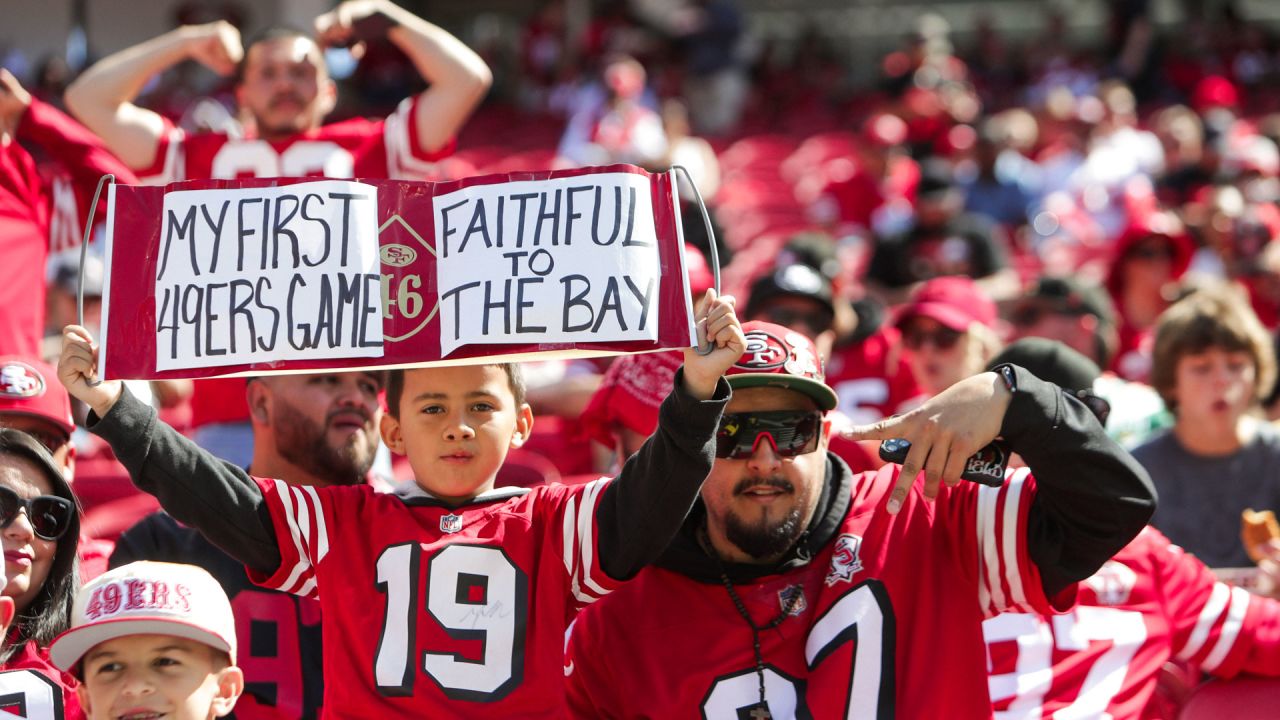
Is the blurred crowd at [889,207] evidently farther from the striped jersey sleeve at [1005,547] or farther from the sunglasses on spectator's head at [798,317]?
the striped jersey sleeve at [1005,547]

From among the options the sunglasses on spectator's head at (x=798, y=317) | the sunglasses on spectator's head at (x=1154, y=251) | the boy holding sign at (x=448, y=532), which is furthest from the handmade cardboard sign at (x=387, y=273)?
the sunglasses on spectator's head at (x=1154, y=251)

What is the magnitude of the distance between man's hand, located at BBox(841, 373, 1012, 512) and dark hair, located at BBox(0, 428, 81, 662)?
1.59 m

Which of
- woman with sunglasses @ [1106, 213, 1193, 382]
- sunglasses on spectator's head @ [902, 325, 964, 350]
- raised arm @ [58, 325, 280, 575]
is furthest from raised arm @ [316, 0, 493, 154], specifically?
woman with sunglasses @ [1106, 213, 1193, 382]

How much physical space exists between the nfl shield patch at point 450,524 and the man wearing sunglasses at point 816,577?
457 mm

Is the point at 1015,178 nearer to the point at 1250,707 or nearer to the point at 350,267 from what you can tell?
the point at 1250,707

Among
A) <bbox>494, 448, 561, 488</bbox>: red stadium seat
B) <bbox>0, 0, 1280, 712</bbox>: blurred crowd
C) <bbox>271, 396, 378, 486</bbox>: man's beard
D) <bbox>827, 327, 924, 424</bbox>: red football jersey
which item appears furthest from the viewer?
<bbox>827, 327, 924, 424</bbox>: red football jersey

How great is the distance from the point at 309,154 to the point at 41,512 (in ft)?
Result: 6.54

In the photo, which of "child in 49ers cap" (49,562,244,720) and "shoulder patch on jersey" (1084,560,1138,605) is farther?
"shoulder patch on jersey" (1084,560,1138,605)

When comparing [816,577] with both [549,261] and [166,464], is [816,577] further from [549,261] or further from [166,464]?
[166,464]

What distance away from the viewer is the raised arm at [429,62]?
4953 mm

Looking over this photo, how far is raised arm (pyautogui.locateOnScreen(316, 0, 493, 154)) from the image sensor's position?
4.95 m

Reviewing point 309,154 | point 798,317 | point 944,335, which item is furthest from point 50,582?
point 944,335

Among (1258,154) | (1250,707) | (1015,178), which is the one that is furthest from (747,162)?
(1250,707)

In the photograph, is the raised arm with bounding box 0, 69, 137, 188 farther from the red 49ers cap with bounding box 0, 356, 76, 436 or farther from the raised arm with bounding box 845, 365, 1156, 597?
the raised arm with bounding box 845, 365, 1156, 597
